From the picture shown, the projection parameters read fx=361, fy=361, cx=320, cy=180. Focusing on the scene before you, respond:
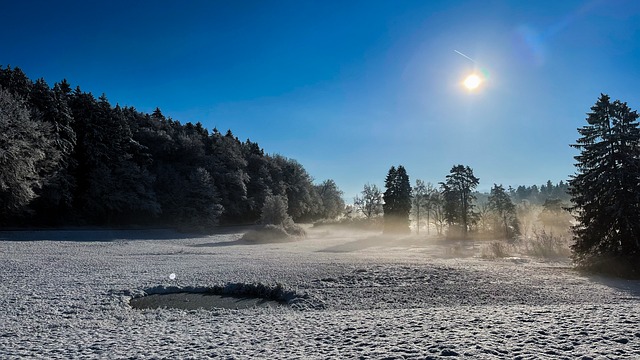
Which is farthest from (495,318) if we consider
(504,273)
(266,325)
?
(504,273)

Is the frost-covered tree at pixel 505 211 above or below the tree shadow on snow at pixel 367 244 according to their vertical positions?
above

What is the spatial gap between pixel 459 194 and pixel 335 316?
48968mm

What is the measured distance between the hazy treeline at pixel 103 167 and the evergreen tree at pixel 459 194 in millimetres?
28619

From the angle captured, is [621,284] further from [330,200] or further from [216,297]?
[330,200]

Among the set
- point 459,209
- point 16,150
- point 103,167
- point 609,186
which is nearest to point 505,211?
point 459,209

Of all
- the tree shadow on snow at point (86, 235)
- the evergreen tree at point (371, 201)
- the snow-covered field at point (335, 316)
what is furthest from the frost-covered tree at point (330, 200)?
the snow-covered field at point (335, 316)

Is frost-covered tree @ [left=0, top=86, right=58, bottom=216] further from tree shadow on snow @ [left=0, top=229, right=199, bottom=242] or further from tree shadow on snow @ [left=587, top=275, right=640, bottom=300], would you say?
tree shadow on snow @ [left=587, top=275, right=640, bottom=300]

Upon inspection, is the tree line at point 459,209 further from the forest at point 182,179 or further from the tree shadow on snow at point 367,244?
the tree shadow on snow at point 367,244

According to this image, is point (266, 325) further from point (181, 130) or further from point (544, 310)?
point (181, 130)

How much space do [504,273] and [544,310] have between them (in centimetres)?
887

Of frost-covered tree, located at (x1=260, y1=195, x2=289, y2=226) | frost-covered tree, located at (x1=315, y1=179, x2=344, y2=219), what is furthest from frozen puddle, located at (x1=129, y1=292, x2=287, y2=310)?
frost-covered tree, located at (x1=315, y1=179, x2=344, y2=219)

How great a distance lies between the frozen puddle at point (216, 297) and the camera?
10.8 meters

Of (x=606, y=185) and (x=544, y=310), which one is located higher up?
(x=606, y=185)

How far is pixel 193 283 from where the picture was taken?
1330 cm
